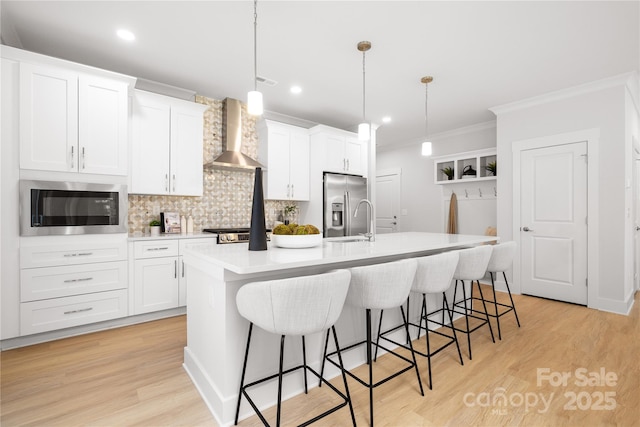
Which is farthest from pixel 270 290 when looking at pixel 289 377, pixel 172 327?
pixel 172 327

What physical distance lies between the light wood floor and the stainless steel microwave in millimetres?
973

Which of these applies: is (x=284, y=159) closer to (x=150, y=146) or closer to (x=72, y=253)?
(x=150, y=146)

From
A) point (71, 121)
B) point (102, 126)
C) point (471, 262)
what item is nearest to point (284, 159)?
point (102, 126)

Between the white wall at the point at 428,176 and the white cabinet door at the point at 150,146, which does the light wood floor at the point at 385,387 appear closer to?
the white cabinet door at the point at 150,146

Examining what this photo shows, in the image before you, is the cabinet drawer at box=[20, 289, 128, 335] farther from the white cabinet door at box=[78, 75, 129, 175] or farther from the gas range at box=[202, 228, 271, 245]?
the white cabinet door at box=[78, 75, 129, 175]

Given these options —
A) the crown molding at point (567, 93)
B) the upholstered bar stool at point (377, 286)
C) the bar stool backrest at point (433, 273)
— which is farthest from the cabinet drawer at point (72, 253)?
the crown molding at point (567, 93)

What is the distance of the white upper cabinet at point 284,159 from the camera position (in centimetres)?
436

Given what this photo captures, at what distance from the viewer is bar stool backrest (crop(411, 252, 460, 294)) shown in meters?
2.06

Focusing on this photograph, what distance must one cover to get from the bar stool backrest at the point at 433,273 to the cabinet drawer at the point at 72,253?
106 inches

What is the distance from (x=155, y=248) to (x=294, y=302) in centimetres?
240

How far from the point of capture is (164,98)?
347cm

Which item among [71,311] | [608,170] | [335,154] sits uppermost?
[335,154]

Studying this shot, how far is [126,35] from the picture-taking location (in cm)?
265

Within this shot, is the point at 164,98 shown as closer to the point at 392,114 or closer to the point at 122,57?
the point at 122,57
